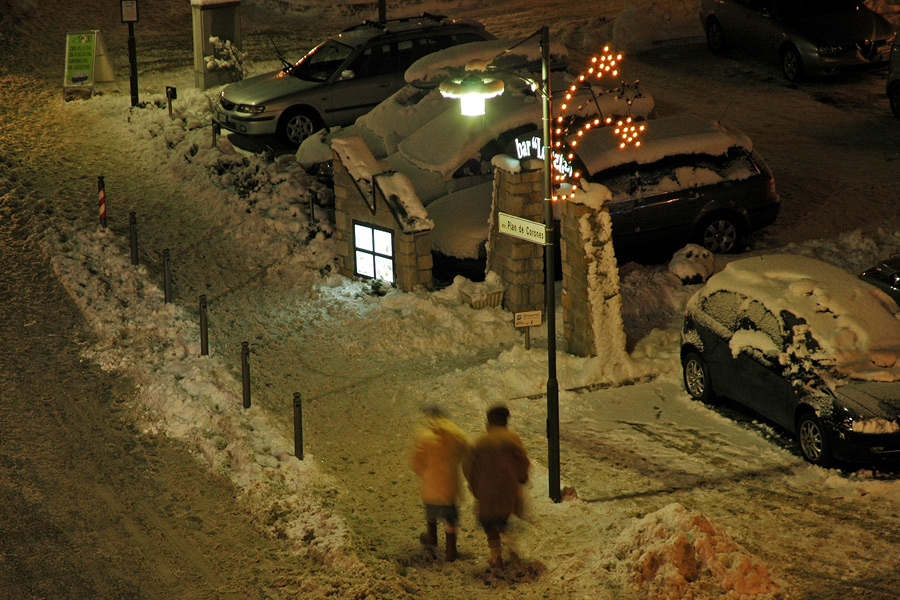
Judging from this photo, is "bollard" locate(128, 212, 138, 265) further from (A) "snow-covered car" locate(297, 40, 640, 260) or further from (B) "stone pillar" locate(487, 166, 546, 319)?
(B) "stone pillar" locate(487, 166, 546, 319)

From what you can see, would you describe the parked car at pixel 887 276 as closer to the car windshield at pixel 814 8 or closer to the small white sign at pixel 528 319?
the small white sign at pixel 528 319

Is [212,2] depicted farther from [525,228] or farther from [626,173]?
[525,228]

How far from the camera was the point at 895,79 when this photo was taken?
20.8 m

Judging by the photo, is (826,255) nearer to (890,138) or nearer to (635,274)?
(635,274)

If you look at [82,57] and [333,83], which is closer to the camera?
[333,83]

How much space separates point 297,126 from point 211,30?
4.68 metres

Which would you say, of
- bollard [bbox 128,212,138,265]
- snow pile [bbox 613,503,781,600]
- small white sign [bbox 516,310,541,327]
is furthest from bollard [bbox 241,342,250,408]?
snow pile [bbox 613,503,781,600]

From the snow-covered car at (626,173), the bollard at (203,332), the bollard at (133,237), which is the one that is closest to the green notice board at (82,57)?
the bollard at (133,237)

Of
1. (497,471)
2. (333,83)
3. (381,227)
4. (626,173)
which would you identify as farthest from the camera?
(333,83)

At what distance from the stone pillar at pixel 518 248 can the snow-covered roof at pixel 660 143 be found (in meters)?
1.50

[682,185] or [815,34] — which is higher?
[815,34]

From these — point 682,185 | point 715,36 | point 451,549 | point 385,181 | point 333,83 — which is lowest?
point 451,549

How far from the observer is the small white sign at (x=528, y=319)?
484 inches

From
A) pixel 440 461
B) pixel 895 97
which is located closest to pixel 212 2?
pixel 895 97
